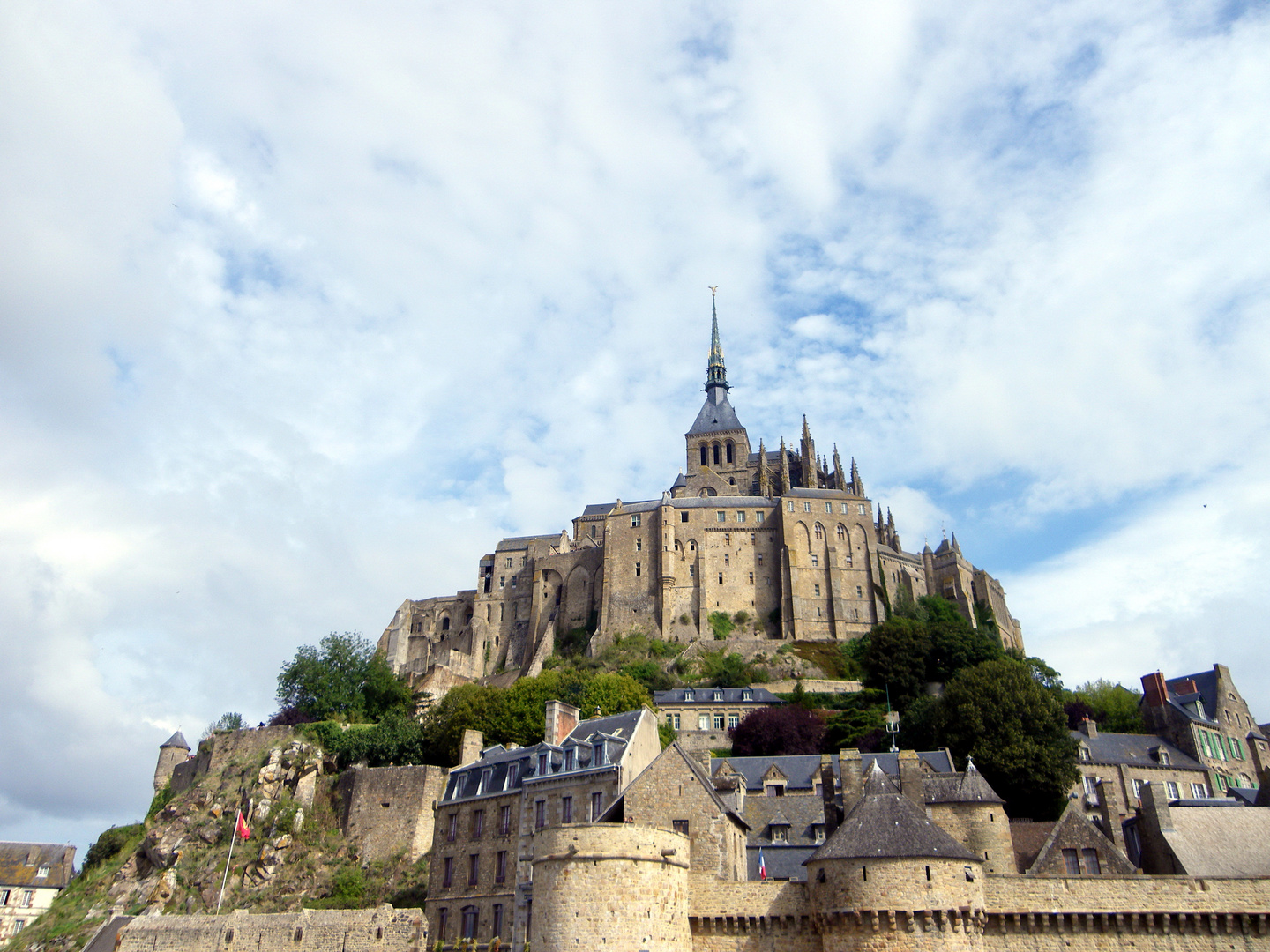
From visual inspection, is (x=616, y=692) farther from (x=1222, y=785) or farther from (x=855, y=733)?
(x=1222, y=785)

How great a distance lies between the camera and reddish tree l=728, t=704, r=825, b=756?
4938 cm

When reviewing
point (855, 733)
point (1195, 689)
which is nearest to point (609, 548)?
point (855, 733)

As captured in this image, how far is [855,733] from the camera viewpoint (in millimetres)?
50438

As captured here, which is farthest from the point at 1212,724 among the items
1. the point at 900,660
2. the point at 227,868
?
the point at 227,868

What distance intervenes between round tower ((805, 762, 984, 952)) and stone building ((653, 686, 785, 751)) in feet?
96.1

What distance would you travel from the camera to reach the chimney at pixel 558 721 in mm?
36969

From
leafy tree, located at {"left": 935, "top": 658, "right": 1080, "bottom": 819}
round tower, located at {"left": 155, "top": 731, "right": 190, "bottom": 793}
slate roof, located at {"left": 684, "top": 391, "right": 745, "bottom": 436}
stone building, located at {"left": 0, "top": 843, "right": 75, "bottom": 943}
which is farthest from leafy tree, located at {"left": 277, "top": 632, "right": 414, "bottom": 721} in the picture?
slate roof, located at {"left": 684, "top": 391, "right": 745, "bottom": 436}

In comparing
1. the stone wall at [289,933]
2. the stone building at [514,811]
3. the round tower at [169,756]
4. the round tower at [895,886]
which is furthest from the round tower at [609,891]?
the round tower at [169,756]

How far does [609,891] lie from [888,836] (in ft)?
23.2

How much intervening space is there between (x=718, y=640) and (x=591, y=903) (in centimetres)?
5153

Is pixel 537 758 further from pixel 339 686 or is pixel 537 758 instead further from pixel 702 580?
pixel 702 580

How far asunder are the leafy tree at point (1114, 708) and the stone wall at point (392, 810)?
108 ft

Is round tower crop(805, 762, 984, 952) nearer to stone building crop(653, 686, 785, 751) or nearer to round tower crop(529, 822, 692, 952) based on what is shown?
round tower crop(529, 822, 692, 952)

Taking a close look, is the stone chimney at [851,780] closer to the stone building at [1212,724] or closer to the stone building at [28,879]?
the stone building at [1212,724]
